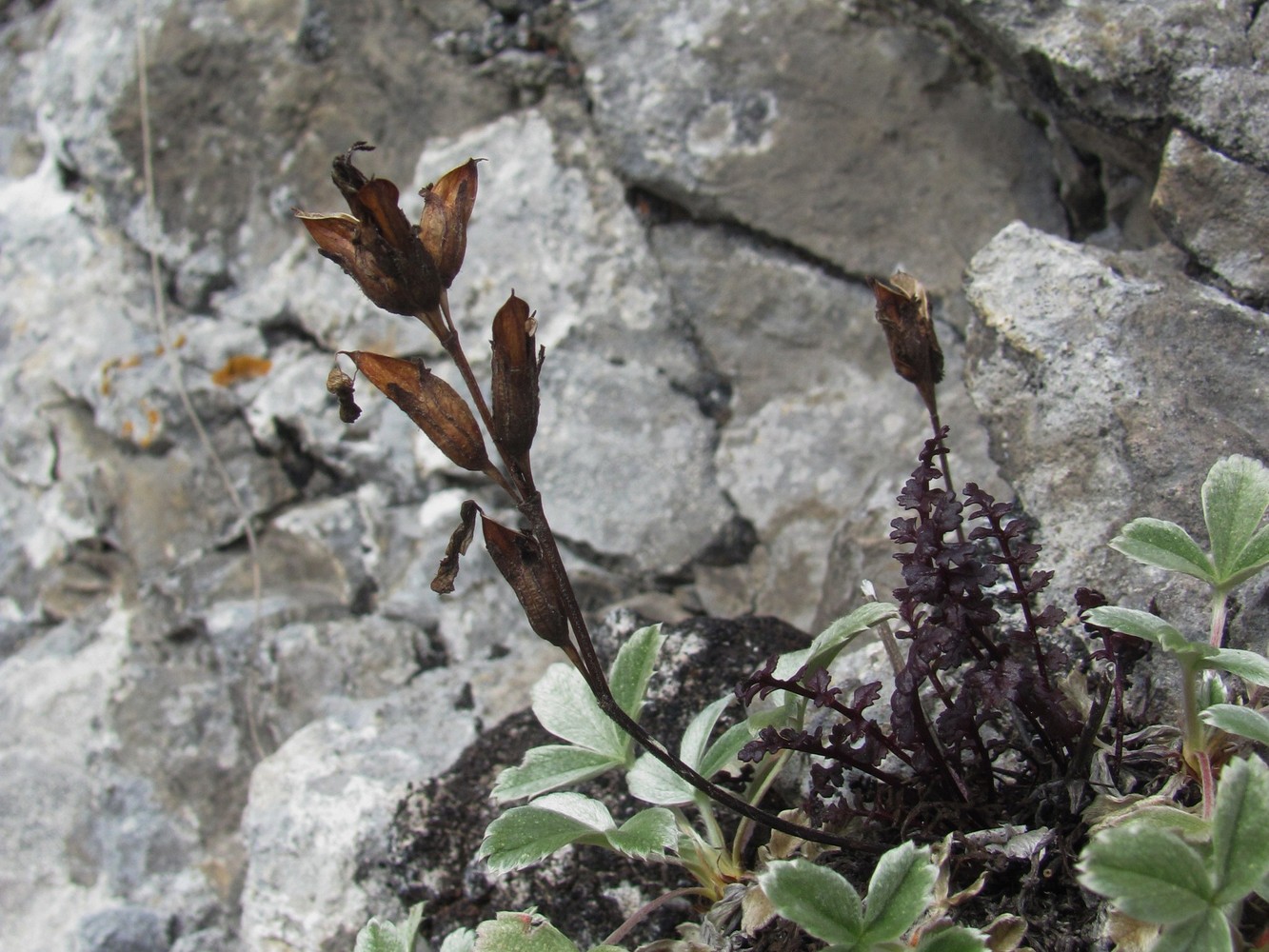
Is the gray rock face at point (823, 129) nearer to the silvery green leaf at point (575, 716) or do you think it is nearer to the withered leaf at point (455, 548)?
the silvery green leaf at point (575, 716)

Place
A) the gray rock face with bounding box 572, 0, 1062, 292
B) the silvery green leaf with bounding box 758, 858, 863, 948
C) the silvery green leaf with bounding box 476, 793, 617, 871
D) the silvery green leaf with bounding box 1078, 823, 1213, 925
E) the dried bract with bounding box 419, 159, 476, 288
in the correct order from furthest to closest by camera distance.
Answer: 1. the gray rock face with bounding box 572, 0, 1062, 292
2. the silvery green leaf with bounding box 476, 793, 617, 871
3. the dried bract with bounding box 419, 159, 476, 288
4. the silvery green leaf with bounding box 758, 858, 863, 948
5. the silvery green leaf with bounding box 1078, 823, 1213, 925

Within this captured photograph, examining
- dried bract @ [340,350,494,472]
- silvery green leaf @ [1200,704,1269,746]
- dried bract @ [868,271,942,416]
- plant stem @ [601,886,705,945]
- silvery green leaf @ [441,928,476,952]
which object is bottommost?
plant stem @ [601,886,705,945]

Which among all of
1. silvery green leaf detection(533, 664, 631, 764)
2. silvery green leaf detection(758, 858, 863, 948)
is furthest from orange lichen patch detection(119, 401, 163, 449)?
silvery green leaf detection(758, 858, 863, 948)

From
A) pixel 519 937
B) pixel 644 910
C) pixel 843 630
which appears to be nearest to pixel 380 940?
pixel 519 937

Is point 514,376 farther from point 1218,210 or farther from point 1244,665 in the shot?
point 1218,210

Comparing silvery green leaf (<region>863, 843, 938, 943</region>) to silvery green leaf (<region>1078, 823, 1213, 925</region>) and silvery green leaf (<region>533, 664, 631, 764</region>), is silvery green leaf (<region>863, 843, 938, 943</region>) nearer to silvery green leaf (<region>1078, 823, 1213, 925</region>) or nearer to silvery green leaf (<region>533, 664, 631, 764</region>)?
silvery green leaf (<region>1078, 823, 1213, 925</region>)

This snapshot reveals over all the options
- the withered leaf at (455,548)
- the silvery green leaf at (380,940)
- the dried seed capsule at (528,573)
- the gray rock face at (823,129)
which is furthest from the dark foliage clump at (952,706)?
the gray rock face at (823,129)
